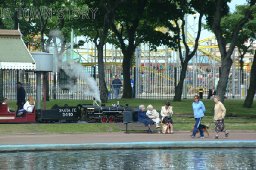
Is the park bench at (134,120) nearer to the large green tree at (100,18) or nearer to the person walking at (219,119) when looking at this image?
the person walking at (219,119)

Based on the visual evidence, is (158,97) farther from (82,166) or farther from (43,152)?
(82,166)

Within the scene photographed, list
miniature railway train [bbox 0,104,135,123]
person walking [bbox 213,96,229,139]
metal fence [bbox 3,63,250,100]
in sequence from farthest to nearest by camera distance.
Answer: metal fence [bbox 3,63,250,100]
miniature railway train [bbox 0,104,135,123]
person walking [bbox 213,96,229,139]

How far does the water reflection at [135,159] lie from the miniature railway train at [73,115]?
822 centimetres

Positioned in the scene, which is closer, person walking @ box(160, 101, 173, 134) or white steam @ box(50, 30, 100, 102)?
person walking @ box(160, 101, 173, 134)

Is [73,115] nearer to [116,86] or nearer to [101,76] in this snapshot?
[101,76]

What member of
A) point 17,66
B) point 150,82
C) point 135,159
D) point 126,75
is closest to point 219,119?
point 135,159

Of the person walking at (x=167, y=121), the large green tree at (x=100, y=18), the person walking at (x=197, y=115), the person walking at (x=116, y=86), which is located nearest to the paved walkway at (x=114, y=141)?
the person walking at (x=197, y=115)

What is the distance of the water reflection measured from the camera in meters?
16.6

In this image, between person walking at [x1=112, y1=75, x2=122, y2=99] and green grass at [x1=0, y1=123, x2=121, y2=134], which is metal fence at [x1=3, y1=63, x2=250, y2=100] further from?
green grass at [x1=0, y1=123, x2=121, y2=134]

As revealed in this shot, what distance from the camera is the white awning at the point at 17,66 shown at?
29.1m

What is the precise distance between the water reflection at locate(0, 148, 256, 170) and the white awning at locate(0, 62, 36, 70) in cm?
928

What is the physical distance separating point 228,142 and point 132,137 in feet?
12.5

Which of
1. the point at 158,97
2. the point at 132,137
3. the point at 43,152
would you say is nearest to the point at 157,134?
the point at 132,137

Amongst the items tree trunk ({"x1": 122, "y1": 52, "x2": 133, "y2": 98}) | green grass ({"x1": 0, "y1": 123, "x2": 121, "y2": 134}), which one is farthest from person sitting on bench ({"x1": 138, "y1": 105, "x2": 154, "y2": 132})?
tree trunk ({"x1": 122, "y1": 52, "x2": 133, "y2": 98})
